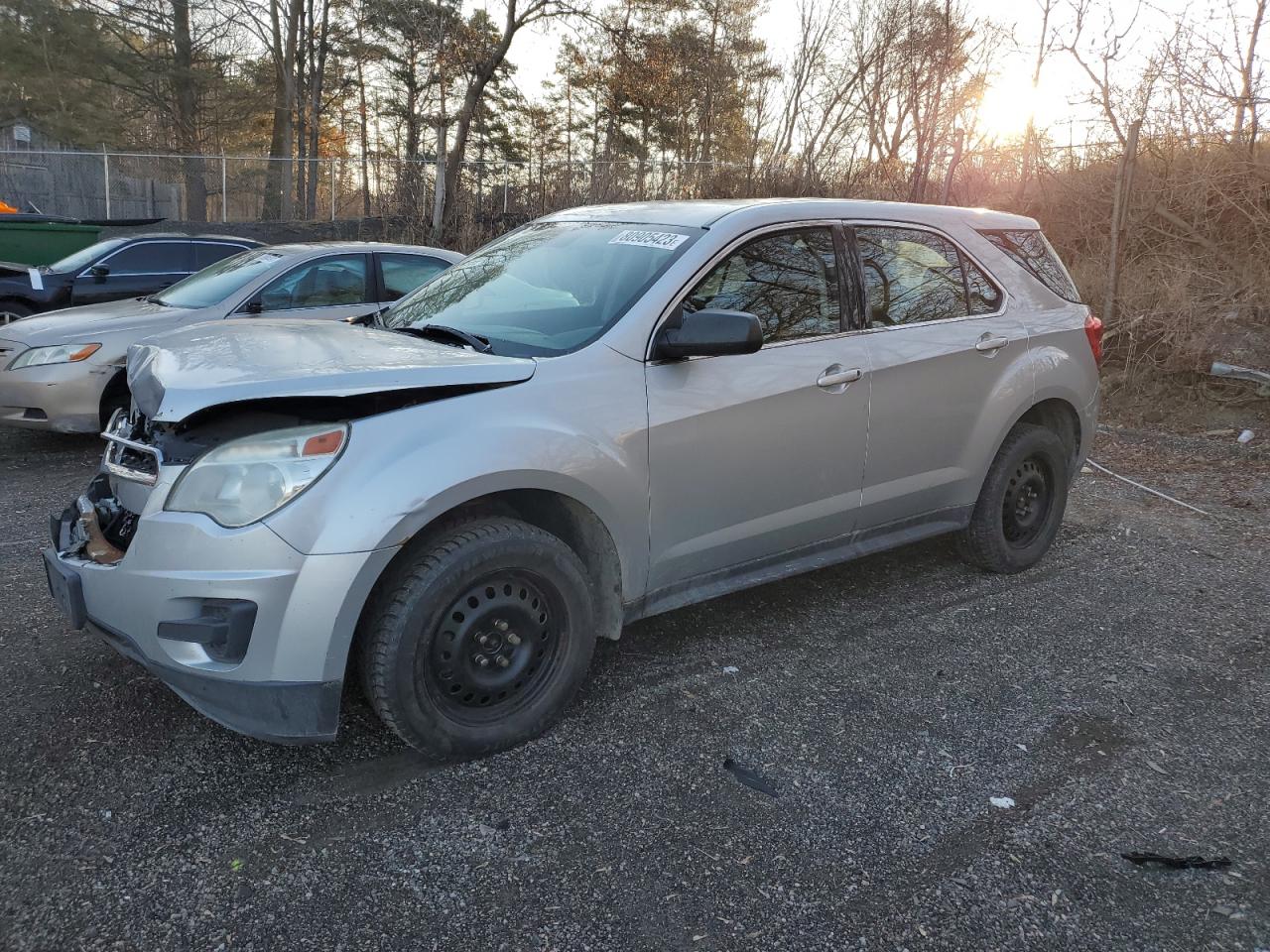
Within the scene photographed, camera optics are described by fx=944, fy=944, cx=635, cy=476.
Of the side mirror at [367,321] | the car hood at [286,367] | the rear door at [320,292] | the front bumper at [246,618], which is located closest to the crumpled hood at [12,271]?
the rear door at [320,292]

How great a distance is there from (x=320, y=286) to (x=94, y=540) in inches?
183

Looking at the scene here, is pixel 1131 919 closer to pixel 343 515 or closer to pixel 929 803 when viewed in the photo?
pixel 929 803

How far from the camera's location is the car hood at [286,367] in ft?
8.86

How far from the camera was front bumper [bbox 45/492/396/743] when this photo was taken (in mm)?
2605

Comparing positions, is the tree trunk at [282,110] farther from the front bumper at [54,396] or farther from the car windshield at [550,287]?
the car windshield at [550,287]

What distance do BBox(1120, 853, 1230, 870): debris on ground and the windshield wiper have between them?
255 centimetres

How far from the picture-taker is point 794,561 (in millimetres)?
3941

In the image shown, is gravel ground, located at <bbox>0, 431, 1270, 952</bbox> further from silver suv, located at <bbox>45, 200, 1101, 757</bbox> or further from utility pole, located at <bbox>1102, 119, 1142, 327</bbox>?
utility pole, located at <bbox>1102, 119, 1142, 327</bbox>

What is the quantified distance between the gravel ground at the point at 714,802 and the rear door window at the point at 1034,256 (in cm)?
175

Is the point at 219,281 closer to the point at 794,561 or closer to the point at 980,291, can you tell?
the point at 794,561

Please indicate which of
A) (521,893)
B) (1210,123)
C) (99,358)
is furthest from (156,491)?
(1210,123)

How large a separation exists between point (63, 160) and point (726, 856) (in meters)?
26.3

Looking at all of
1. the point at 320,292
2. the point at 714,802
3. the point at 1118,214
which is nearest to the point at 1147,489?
the point at 1118,214

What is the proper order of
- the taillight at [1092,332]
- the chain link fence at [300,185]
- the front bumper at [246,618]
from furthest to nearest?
the chain link fence at [300,185] < the taillight at [1092,332] < the front bumper at [246,618]
